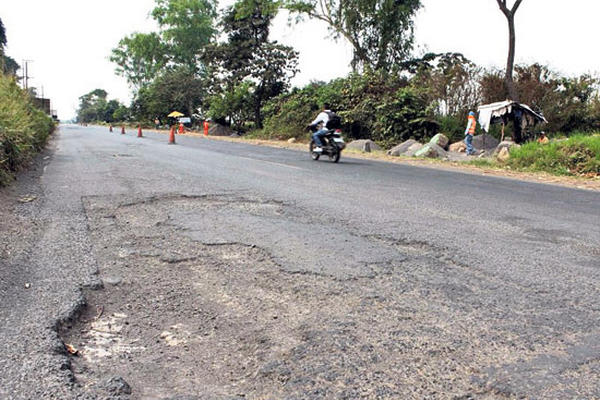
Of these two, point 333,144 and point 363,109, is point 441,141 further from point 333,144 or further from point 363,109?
point 333,144

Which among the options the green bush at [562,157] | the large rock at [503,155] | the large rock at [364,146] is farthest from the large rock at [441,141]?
the green bush at [562,157]

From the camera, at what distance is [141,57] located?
70062mm

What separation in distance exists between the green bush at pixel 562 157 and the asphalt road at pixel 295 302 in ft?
22.8

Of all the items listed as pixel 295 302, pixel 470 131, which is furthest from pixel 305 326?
pixel 470 131

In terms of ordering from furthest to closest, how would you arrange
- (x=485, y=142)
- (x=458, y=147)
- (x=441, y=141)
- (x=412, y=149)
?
(x=485, y=142), (x=441, y=141), (x=458, y=147), (x=412, y=149)

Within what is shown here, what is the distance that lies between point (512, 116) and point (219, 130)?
2575cm

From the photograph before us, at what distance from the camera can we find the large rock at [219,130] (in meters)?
39.9

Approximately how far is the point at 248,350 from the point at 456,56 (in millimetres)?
31158

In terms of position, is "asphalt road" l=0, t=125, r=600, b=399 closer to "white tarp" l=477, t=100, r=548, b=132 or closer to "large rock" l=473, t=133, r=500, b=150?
"white tarp" l=477, t=100, r=548, b=132

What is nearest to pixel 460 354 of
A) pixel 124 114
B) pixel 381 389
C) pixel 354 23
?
pixel 381 389

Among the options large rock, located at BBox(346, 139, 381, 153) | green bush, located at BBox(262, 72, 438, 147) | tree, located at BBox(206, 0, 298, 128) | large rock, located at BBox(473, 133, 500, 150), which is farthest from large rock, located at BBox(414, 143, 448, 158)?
tree, located at BBox(206, 0, 298, 128)

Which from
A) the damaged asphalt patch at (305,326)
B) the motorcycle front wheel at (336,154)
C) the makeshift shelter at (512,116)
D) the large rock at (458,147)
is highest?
the makeshift shelter at (512,116)

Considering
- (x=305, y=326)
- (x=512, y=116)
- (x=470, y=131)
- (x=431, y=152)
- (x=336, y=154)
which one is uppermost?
(x=512, y=116)

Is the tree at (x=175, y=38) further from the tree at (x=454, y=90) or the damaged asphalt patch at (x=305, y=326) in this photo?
the damaged asphalt patch at (x=305, y=326)
